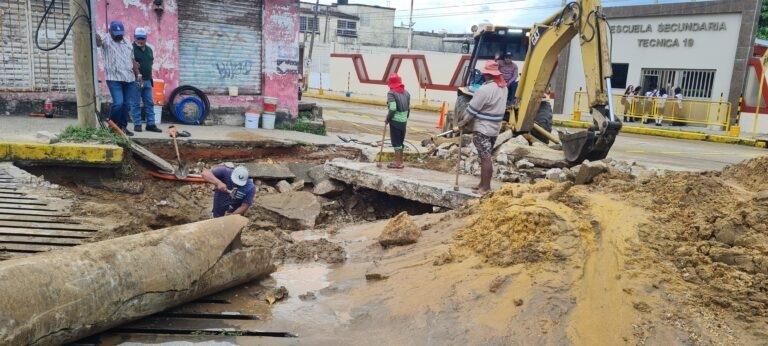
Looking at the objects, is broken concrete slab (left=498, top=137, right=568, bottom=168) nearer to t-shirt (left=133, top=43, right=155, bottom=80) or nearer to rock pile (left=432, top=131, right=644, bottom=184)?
rock pile (left=432, top=131, right=644, bottom=184)

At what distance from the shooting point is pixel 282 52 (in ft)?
41.7

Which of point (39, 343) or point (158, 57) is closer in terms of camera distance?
point (39, 343)

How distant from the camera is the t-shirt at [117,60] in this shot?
881cm

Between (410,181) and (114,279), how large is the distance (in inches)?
183

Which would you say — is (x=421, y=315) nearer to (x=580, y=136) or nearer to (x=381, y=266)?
(x=381, y=266)

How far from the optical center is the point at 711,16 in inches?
814

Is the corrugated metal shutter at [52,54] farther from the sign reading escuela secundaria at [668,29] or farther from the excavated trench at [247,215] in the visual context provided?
the sign reading escuela secundaria at [668,29]

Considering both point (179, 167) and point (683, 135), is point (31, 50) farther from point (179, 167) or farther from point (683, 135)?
point (683, 135)

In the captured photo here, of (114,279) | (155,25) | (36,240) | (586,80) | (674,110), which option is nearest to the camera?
(114,279)

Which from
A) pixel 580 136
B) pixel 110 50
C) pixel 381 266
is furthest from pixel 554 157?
pixel 110 50

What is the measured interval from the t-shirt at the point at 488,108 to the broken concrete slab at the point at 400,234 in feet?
6.56

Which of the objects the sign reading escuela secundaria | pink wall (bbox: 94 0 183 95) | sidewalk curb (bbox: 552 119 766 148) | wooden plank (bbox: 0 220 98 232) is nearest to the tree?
the sign reading escuela secundaria

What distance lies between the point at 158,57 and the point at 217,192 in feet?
19.8

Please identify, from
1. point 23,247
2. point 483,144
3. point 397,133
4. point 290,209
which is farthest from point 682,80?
point 23,247
